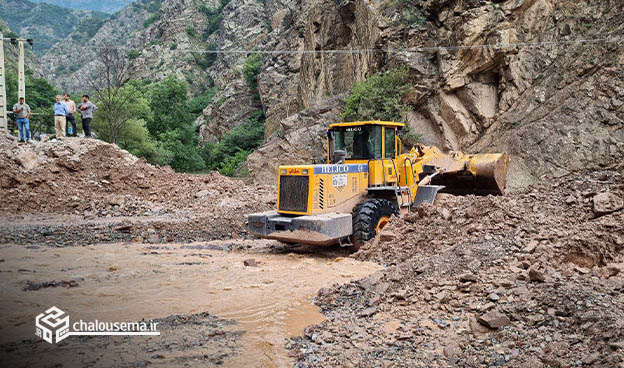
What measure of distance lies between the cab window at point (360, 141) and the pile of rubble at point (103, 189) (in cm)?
395

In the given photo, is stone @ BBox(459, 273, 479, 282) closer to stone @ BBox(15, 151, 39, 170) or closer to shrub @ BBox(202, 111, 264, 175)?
stone @ BBox(15, 151, 39, 170)

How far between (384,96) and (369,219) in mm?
12909

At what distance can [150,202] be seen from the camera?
14820mm

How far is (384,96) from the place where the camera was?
808 inches

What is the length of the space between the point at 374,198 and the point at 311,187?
171 centimetres

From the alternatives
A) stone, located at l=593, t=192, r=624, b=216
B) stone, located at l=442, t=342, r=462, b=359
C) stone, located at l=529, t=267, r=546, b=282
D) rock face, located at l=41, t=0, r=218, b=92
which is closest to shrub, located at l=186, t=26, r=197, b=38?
rock face, located at l=41, t=0, r=218, b=92

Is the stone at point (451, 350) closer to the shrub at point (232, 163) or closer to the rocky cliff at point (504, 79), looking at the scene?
the rocky cliff at point (504, 79)

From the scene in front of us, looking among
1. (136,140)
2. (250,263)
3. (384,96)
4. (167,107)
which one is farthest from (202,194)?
(167,107)

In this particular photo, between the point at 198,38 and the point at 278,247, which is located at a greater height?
the point at 198,38

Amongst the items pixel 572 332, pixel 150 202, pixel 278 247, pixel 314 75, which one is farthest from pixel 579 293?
pixel 314 75

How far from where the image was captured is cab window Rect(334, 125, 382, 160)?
31.3 ft

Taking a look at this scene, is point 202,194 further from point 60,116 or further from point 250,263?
point 250,263

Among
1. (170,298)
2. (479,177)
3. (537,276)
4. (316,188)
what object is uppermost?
(479,177)

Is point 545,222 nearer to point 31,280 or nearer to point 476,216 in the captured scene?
point 476,216
